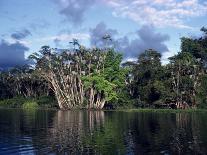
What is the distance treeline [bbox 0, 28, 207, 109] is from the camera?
105 metres

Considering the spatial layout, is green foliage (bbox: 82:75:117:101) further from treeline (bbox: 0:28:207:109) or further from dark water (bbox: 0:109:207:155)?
dark water (bbox: 0:109:207:155)

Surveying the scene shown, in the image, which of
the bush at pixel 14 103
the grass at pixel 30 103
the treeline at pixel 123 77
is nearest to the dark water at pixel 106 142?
the treeline at pixel 123 77

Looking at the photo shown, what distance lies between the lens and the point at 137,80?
119 meters

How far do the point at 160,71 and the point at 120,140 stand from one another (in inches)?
2821

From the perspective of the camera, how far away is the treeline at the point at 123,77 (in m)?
105

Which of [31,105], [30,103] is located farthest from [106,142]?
[30,103]

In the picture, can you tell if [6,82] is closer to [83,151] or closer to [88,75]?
[88,75]

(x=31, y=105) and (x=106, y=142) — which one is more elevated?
(x=31, y=105)

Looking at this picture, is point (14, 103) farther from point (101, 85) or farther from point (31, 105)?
point (101, 85)

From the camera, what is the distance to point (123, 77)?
114m

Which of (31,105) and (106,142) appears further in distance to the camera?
(31,105)

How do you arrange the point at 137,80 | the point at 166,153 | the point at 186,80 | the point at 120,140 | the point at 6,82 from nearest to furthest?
the point at 166,153 < the point at 120,140 < the point at 186,80 < the point at 137,80 < the point at 6,82

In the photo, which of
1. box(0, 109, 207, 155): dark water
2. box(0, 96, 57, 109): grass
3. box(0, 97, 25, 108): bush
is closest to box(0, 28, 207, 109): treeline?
Answer: box(0, 96, 57, 109): grass

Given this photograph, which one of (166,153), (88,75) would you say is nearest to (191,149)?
(166,153)
